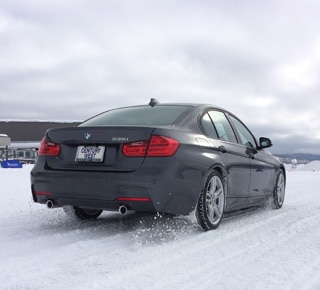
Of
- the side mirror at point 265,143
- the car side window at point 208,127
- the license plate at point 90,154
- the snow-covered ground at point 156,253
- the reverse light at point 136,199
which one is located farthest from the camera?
the side mirror at point 265,143

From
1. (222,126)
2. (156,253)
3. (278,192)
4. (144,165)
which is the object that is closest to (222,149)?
(222,126)

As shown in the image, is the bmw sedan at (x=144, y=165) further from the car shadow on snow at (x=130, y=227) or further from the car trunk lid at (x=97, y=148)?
the car shadow on snow at (x=130, y=227)

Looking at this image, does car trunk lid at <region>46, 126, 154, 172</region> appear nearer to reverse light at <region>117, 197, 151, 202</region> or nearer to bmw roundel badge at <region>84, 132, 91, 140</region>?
bmw roundel badge at <region>84, 132, 91, 140</region>

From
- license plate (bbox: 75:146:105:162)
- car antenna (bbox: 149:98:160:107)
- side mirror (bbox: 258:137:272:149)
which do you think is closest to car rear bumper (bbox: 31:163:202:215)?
license plate (bbox: 75:146:105:162)

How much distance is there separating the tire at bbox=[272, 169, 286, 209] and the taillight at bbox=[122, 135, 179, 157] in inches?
123

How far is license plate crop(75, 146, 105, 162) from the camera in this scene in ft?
12.3

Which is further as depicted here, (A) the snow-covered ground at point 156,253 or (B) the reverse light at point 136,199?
(B) the reverse light at point 136,199

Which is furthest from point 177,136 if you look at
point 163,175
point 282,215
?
point 282,215

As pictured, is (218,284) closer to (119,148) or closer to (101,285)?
(101,285)

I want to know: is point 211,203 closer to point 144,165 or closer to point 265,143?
point 144,165

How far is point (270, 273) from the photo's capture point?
9.00ft

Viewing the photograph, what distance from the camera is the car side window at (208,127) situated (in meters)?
4.35

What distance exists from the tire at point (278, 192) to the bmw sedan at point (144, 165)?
1.70 m

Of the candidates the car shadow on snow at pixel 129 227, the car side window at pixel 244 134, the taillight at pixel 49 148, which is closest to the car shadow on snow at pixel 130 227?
the car shadow on snow at pixel 129 227
